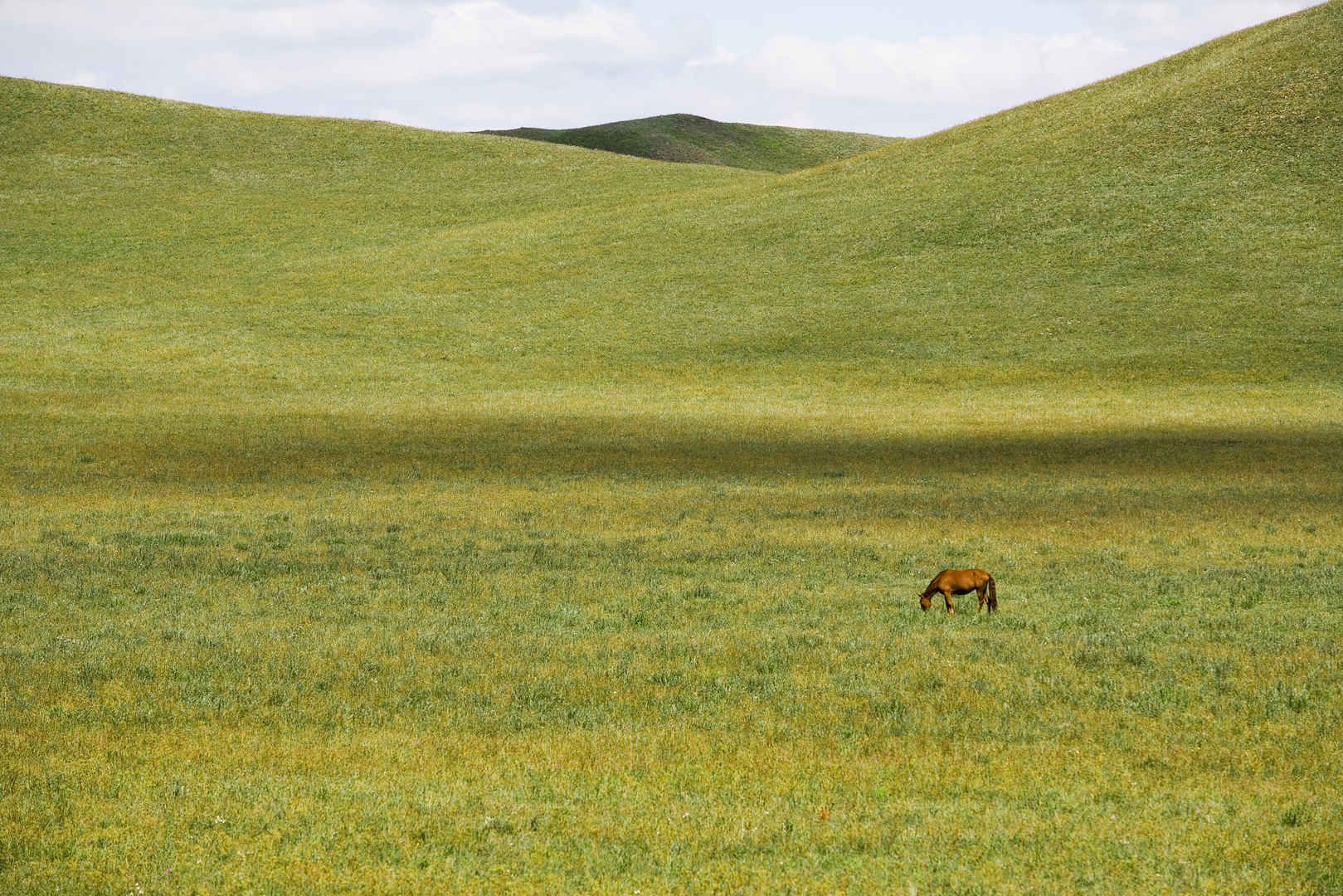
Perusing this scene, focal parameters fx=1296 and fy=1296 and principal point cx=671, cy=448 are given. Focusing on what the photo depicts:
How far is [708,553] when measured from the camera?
2350cm

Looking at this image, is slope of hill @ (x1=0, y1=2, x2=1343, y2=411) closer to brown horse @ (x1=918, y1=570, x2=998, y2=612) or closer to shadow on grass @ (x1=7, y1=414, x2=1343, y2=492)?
shadow on grass @ (x1=7, y1=414, x2=1343, y2=492)

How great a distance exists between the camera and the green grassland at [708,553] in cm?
1038

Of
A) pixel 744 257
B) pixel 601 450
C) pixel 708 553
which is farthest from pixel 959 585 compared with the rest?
pixel 744 257

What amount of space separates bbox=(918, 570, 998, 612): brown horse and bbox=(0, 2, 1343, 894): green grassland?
0.30 metres

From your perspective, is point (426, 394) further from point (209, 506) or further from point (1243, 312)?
point (1243, 312)

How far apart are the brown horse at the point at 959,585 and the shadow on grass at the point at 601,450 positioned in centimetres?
1607

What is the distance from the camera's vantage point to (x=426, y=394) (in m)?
56.2

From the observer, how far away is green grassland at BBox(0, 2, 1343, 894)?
409 inches

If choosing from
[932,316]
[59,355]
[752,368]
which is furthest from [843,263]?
[59,355]

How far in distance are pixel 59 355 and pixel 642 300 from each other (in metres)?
30.4

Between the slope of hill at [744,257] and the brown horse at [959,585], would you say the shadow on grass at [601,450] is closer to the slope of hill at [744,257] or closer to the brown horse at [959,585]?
the slope of hill at [744,257]

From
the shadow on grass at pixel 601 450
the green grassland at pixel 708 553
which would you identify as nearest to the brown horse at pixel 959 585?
the green grassland at pixel 708 553

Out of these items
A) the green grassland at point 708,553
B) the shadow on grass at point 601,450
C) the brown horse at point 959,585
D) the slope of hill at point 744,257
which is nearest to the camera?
the green grassland at point 708,553

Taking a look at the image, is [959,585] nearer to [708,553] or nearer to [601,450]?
[708,553]
